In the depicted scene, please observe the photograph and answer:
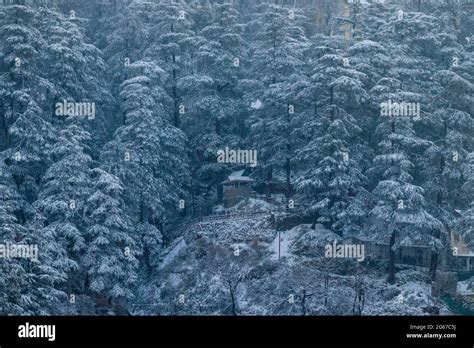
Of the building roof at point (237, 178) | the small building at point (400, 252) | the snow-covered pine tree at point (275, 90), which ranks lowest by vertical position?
the small building at point (400, 252)

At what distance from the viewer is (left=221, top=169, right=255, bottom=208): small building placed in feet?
144

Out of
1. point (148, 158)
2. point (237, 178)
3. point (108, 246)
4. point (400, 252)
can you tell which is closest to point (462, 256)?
point (400, 252)

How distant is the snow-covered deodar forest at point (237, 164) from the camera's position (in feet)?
116

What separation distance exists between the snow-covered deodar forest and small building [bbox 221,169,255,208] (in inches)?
3.6

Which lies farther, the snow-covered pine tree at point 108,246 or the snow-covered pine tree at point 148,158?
the snow-covered pine tree at point 148,158

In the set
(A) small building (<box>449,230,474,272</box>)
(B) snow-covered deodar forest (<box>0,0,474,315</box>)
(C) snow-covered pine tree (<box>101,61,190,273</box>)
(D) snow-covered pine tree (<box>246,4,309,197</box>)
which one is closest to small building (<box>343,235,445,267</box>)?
(B) snow-covered deodar forest (<box>0,0,474,315</box>)

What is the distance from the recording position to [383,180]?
38.1 meters

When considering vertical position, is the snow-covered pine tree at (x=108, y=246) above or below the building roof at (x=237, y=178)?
below

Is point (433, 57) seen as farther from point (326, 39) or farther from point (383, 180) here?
Result: point (383, 180)

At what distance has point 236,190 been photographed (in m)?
43.9

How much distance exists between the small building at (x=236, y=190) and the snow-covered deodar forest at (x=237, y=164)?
9 cm

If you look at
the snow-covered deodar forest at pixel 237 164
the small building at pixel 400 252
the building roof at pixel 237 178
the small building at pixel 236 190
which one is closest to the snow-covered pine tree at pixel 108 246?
the snow-covered deodar forest at pixel 237 164

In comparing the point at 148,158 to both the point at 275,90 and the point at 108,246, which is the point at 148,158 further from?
the point at 275,90

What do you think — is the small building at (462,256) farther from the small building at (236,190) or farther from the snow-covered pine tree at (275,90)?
the small building at (236,190)
